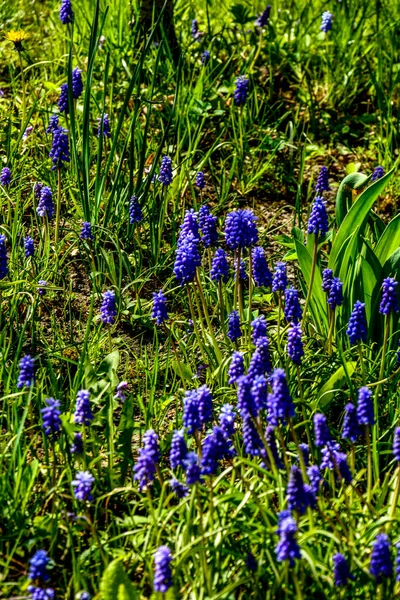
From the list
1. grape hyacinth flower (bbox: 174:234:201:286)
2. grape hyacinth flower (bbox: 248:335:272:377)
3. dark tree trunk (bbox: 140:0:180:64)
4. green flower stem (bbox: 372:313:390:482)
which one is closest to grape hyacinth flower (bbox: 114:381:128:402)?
grape hyacinth flower (bbox: 174:234:201:286)

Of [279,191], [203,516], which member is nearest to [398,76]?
[279,191]

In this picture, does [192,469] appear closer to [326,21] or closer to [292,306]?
[292,306]

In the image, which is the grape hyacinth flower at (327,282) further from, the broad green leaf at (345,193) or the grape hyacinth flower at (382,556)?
the grape hyacinth flower at (382,556)

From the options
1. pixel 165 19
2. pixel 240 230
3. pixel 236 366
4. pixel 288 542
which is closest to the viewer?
pixel 288 542

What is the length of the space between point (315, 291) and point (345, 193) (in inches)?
21.7

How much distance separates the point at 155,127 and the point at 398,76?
1.62 m

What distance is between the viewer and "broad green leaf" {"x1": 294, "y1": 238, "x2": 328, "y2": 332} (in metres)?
4.04

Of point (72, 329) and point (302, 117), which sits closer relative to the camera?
point (72, 329)

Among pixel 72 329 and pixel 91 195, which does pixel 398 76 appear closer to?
pixel 91 195

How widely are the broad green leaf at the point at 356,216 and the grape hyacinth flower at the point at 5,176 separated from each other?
1768 millimetres

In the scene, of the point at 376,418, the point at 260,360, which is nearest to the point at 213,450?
the point at 260,360

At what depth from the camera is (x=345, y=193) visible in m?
4.27

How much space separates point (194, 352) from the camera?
13.3ft

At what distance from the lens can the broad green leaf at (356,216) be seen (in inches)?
155
